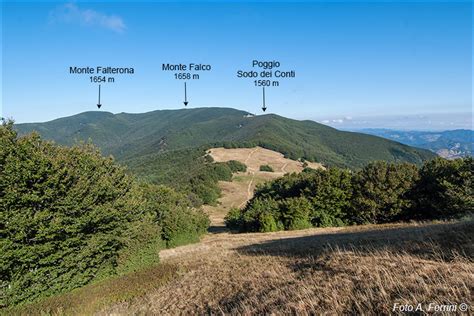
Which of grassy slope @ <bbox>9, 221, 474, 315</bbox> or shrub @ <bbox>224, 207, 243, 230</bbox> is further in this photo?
shrub @ <bbox>224, 207, 243, 230</bbox>

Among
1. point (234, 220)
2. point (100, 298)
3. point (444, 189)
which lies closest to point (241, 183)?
point (234, 220)

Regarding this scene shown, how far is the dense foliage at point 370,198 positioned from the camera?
5434 centimetres

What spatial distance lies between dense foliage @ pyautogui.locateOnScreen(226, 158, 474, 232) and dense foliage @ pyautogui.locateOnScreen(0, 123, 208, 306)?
35969 mm

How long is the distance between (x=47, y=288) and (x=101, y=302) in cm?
973

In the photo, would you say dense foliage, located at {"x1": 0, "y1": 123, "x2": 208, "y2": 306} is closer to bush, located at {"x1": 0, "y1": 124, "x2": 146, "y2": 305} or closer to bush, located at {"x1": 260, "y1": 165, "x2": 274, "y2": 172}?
bush, located at {"x1": 0, "y1": 124, "x2": 146, "y2": 305}

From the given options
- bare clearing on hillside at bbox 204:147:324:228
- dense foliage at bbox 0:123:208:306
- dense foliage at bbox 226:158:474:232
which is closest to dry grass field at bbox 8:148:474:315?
dense foliage at bbox 0:123:208:306

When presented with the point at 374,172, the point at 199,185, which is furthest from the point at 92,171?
the point at 199,185

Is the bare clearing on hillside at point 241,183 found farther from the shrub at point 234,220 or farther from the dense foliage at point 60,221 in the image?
the dense foliage at point 60,221

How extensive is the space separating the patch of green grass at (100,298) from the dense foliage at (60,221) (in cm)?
414

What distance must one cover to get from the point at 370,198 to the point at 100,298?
5653 cm

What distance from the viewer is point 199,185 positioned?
136375 millimetres

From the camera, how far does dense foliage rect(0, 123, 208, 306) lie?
18641mm

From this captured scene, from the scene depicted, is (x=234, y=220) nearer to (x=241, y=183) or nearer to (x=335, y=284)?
(x=335, y=284)

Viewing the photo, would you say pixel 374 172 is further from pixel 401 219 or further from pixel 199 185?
pixel 199 185
